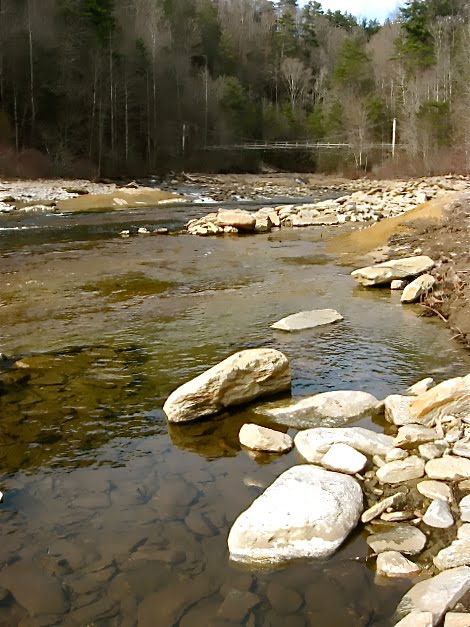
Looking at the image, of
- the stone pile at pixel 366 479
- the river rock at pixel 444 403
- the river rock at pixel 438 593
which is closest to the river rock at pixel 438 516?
the stone pile at pixel 366 479

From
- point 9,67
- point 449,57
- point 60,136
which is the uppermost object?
point 449,57

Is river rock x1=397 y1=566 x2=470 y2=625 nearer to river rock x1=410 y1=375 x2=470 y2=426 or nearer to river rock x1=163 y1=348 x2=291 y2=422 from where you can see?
river rock x1=410 y1=375 x2=470 y2=426

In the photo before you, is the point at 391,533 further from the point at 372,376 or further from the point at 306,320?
the point at 306,320

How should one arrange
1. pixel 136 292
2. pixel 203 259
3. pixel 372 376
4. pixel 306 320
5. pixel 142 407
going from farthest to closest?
pixel 203 259, pixel 136 292, pixel 306 320, pixel 372 376, pixel 142 407

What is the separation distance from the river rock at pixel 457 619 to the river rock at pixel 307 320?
5198 millimetres

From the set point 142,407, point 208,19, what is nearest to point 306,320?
point 142,407

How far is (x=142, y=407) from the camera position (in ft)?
18.1

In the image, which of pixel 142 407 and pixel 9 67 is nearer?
pixel 142 407

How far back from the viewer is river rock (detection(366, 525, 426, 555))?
3.41 m

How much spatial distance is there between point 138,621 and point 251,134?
220 feet

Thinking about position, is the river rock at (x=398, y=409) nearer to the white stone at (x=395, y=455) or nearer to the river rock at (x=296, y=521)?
the white stone at (x=395, y=455)

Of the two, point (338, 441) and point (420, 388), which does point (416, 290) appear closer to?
point (420, 388)

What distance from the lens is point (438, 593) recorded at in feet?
9.57

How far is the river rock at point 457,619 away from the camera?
105 inches
